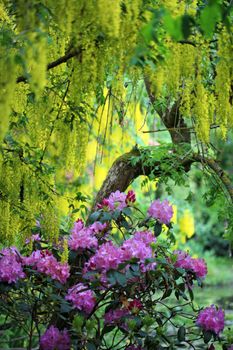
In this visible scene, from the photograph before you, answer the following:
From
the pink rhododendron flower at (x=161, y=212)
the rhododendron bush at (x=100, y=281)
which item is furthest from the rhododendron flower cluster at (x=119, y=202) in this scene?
the pink rhododendron flower at (x=161, y=212)

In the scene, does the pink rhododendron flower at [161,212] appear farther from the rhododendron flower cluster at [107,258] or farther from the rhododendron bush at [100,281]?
the rhododendron flower cluster at [107,258]

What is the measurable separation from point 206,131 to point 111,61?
0.41 m

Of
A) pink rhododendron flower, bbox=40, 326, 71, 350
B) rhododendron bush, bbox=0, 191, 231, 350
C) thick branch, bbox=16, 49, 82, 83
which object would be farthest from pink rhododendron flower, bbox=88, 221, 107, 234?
thick branch, bbox=16, 49, 82, 83

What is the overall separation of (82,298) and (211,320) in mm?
604

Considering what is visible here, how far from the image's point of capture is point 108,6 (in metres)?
2.14

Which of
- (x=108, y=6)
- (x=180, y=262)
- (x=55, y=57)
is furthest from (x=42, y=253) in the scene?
(x=108, y=6)

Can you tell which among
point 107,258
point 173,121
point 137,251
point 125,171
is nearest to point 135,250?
point 137,251

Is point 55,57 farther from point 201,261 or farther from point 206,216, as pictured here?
point 206,216

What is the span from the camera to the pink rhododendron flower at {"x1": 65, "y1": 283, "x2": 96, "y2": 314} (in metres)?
3.23

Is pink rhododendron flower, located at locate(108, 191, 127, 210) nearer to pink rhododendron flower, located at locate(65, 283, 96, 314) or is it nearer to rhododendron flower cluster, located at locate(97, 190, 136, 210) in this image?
rhododendron flower cluster, located at locate(97, 190, 136, 210)

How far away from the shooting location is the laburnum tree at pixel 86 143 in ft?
7.44

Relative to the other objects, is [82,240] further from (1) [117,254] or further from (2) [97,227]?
(1) [117,254]

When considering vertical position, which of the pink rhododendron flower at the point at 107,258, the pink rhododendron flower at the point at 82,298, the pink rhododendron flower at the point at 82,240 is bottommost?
the pink rhododendron flower at the point at 82,298

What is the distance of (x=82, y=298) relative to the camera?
3.23 metres
